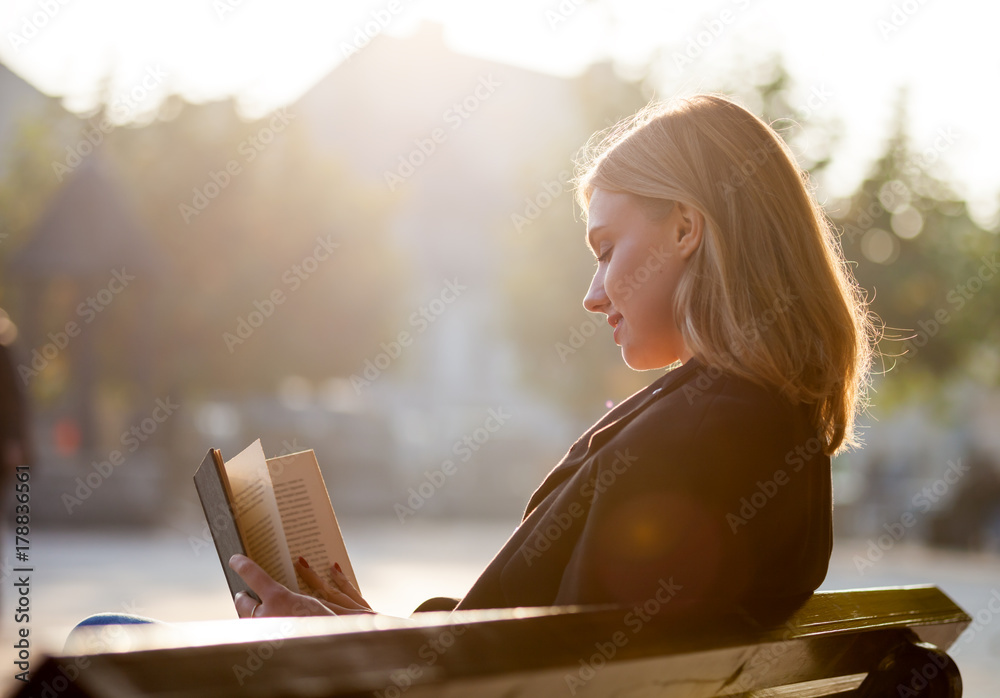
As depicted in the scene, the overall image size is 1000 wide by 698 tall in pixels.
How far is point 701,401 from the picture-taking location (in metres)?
1.69

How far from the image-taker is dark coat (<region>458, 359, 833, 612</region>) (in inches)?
61.4

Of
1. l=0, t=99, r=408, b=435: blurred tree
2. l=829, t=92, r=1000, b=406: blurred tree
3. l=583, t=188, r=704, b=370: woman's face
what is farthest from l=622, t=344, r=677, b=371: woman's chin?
l=0, t=99, r=408, b=435: blurred tree

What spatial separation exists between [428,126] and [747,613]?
39.6m

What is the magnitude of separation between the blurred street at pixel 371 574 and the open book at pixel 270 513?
164 inches

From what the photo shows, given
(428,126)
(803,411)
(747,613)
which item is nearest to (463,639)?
(747,613)

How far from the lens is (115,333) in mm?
20000

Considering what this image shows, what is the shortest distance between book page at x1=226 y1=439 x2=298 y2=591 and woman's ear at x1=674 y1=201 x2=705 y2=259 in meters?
0.92

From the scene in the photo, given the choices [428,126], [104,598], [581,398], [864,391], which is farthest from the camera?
[428,126]

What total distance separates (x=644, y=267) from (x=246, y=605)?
102 centimetres

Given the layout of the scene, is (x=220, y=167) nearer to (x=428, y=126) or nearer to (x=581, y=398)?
(x=581, y=398)

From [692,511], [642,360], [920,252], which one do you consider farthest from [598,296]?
[920,252]

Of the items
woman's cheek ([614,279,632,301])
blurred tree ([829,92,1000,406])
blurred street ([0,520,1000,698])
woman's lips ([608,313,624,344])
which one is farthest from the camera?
blurred tree ([829,92,1000,406])

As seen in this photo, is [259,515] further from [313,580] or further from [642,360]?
[642,360]

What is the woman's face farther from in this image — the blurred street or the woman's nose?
the blurred street
